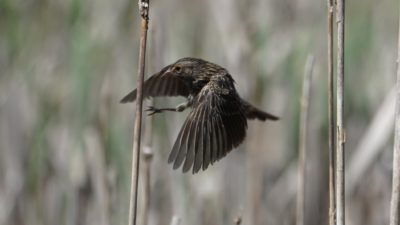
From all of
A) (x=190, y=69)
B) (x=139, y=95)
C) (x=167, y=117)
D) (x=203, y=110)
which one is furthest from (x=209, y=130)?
(x=167, y=117)

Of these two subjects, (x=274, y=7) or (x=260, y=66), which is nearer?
(x=260, y=66)

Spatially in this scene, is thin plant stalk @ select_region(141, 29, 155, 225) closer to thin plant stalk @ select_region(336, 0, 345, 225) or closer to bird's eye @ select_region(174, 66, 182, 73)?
bird's eye @ select_region(174, 66, 182, 73)

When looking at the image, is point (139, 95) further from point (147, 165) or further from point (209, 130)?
point (147, 165)

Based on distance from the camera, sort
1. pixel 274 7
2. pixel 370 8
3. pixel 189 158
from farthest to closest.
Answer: pixel 370 8
pixel 274 7
pixel 189 158

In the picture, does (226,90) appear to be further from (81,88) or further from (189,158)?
(81,88)

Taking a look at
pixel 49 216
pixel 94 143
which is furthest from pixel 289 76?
pixel 49 216

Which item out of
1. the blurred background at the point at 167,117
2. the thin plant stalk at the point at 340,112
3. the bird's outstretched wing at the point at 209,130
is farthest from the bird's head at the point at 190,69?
the thin plant stalk at the point at 340,112
